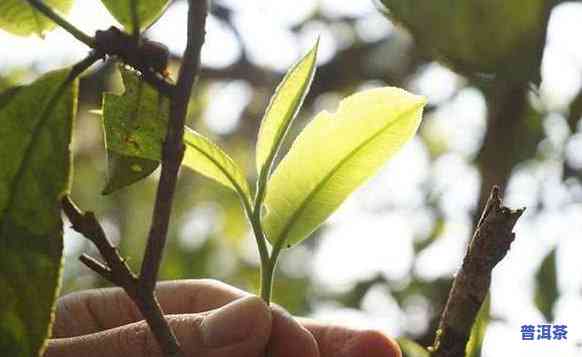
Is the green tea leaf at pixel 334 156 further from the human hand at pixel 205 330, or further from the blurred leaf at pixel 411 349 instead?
the blurred leaf at pixel 411 349

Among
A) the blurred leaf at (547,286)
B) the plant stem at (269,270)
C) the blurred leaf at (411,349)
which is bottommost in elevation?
the blurred leaf at (547,286)

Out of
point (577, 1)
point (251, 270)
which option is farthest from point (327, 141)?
point (251, 270)

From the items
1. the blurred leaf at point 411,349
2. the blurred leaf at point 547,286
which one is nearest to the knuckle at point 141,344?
the blurred leaf at point 411,349

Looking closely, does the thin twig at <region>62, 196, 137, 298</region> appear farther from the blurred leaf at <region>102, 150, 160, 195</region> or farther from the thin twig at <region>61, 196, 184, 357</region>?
the blurred leaf at <region>102, 150, 160, 195</region>

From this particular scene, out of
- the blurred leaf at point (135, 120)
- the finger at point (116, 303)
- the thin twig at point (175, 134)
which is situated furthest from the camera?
the finger at point (116, 303)

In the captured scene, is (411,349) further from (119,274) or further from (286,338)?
(119,274)

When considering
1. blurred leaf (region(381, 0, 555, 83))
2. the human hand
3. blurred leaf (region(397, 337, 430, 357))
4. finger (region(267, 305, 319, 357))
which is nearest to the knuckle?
the human hand

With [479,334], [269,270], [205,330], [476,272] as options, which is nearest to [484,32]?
[476,272]
